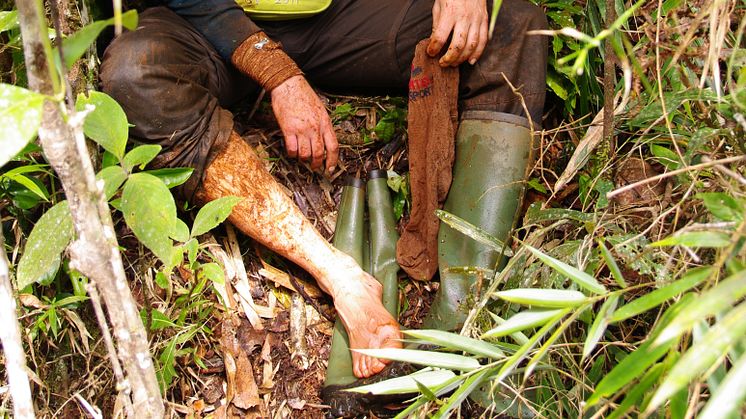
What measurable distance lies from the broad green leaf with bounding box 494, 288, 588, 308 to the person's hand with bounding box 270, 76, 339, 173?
119 cm

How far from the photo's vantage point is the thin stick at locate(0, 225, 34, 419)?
102cm

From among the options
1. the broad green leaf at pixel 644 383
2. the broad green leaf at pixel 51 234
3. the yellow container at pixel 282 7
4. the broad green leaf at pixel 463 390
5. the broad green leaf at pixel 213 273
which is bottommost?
the broad green leaf at pixel 213 273

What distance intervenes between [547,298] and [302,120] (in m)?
1.23

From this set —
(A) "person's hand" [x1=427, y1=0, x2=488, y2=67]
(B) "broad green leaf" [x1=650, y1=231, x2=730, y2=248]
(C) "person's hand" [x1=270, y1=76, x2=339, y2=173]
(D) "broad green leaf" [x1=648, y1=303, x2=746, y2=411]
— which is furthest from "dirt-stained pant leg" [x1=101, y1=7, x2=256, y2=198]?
(D) "broad green leaf" [x1=648, y1=303, x2=746, y2=411]

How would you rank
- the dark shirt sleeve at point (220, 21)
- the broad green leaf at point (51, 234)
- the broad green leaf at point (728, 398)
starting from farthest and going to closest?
the dark shirt sleeve at point (220, 21) → the broad green leaf at point (51, 234) → the broad green leaf at point (728, 398)

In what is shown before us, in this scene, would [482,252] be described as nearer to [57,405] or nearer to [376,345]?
[376,345]

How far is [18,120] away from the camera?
0.72m

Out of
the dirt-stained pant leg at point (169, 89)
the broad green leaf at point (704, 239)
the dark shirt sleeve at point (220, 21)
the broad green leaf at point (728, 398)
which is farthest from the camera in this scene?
the dark shirt sleeve at point (220, 21)

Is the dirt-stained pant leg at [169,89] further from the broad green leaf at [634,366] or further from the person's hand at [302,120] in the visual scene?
the broad green leaf at [634,366]

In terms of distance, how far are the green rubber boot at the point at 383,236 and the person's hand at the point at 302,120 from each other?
0.75ft

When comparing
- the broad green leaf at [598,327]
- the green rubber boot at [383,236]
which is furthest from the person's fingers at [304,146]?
the broad green leaf at [598,327]

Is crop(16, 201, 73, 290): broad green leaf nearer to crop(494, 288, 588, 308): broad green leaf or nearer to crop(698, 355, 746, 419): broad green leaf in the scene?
crop(494, 288, 588, 308): broad green leaf

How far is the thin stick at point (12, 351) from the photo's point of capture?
3.34ft

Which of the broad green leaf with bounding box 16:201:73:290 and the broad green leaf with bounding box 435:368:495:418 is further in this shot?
the broad green leaf with bounding box 16:201:73:290
